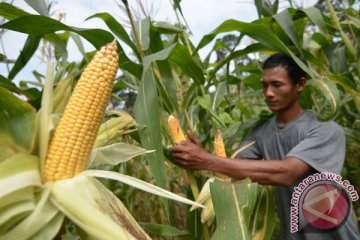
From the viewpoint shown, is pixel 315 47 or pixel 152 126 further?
pixel 315 47

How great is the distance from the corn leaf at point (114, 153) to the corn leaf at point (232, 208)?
0.29 meters

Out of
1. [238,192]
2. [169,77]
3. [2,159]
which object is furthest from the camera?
[169,77]

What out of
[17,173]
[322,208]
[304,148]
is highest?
[17,173]

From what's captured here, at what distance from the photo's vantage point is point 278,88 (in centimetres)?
184

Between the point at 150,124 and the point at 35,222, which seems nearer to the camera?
the point at 35,222

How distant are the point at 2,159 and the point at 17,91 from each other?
1.14 ft

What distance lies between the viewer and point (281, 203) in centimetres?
188

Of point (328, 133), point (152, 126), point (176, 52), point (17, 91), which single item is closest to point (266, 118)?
point (328, 133)

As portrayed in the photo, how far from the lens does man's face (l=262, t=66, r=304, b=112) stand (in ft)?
6.01

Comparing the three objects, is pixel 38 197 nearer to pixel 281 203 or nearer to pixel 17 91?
pixel 17 91

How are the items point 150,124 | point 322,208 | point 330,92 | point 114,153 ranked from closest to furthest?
point 114,153, point 150,124, point 330,92, point 322,208

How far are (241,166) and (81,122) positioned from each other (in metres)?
0.85

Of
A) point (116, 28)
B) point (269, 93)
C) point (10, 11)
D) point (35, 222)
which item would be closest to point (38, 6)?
point (10, 11)

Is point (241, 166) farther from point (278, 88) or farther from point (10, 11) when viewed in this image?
point (10, 11)
